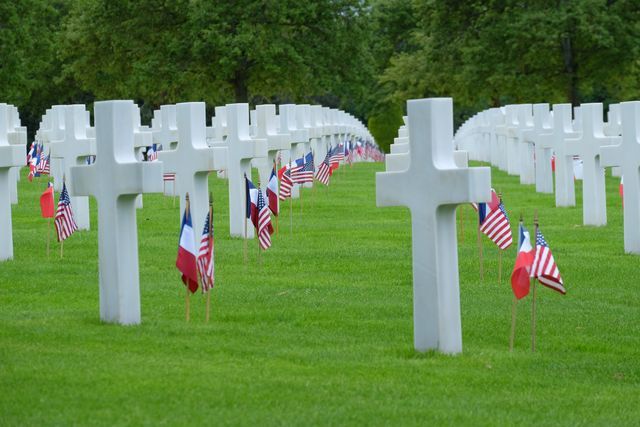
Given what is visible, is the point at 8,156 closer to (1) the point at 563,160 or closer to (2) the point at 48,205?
(2) the point at 48,205

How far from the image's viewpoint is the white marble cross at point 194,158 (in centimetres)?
1738

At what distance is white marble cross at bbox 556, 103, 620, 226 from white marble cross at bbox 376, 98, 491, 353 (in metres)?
12.2

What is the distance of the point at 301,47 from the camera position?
61906 mm

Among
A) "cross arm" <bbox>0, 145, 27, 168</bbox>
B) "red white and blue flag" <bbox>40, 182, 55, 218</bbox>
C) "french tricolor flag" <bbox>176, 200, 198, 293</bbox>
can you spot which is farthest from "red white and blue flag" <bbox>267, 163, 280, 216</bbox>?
"french tricolor flag" <bbox>176, 200, 198, 293</bbox>

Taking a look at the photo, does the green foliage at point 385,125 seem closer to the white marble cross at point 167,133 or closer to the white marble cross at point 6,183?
the white marble cross at point 167,133

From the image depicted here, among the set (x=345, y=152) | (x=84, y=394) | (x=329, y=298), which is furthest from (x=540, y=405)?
(x=345, y=152)

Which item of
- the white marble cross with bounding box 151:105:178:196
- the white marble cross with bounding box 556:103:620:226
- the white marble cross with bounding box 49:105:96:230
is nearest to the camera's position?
the white marble cross with bounding box 49:105:96:230

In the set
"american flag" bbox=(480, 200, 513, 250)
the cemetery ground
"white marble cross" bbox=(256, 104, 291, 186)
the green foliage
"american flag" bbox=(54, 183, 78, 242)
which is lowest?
the cemetery ground

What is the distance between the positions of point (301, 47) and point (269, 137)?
36.5 m

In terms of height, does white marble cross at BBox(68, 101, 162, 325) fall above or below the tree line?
below

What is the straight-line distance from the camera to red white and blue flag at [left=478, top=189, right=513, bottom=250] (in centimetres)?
1677

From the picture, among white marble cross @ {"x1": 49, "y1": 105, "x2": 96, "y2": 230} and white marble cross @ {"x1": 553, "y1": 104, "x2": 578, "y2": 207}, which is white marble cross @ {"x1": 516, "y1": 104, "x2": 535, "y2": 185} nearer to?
white marble cross @ {"x1": 553, "y1": 104, "x2": 578, "y2": 207}

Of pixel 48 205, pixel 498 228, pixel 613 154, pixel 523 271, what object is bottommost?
pixel 523 271

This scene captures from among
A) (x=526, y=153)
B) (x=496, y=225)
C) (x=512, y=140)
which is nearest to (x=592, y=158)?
(x=496, y=225)
